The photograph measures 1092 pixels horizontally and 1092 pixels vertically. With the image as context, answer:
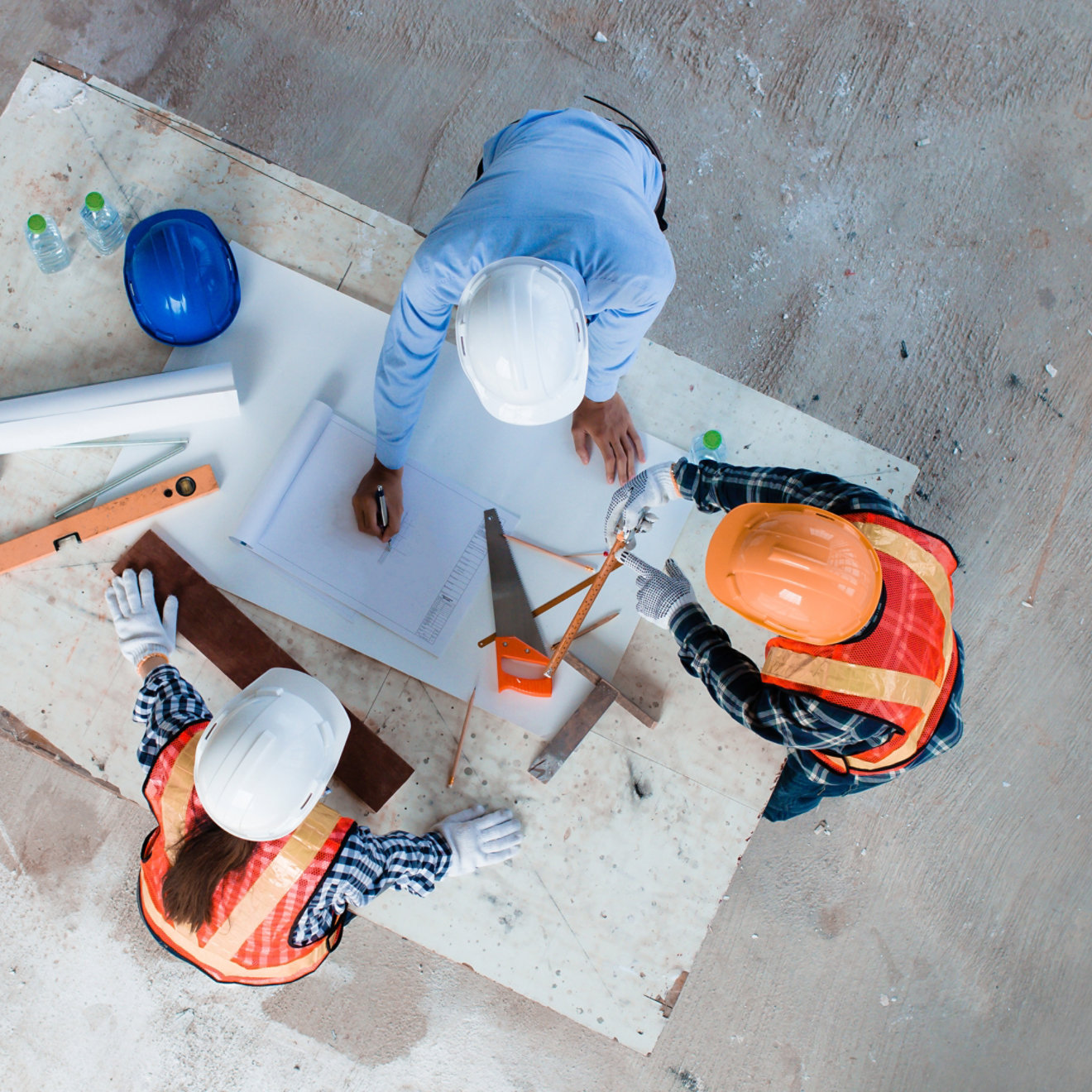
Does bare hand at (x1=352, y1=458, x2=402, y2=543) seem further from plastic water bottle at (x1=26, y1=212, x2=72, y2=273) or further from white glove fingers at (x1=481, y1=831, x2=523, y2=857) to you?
plastic water bottle at (x1=26, y1=212, x2=72, y2=273)

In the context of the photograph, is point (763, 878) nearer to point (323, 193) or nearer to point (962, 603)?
point (962, 603)

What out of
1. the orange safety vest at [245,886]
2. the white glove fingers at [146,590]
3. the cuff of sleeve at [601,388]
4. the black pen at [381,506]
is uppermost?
the cuff of sleeve at [601,388]

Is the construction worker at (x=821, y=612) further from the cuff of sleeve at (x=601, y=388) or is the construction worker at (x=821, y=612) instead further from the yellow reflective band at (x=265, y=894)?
the yellow reflective band at (x=265, y=894)

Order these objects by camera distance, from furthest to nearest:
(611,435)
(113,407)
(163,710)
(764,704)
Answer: (611,435) < (113,407) < (163,710) < (764,704)

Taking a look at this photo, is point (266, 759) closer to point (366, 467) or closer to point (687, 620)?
point (366, 467)

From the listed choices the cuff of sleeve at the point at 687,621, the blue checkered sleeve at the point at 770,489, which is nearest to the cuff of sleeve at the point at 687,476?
the blue checkered sleeve at the point at 770,489

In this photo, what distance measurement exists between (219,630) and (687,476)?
118 centimetres

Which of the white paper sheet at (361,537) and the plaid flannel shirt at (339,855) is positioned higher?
the white paper sheet at (361,537)

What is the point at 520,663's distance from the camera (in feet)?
5.69

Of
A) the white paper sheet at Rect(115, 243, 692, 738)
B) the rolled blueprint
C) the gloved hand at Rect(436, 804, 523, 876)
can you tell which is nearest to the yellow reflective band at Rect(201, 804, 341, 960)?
the gloved hand at Rect(436, 804, 523, 876)

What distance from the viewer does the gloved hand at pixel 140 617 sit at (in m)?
1.64

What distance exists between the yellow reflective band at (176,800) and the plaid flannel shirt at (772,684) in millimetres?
1108

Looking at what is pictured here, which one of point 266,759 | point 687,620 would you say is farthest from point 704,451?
point 266,759

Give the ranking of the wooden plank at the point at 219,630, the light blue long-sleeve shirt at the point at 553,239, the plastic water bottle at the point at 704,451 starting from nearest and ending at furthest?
the light blue long-sleeve shirt at the point at 553,239 < the wooden plank at the point at 219,630 < the plastic water bottle at the point at 704,451
